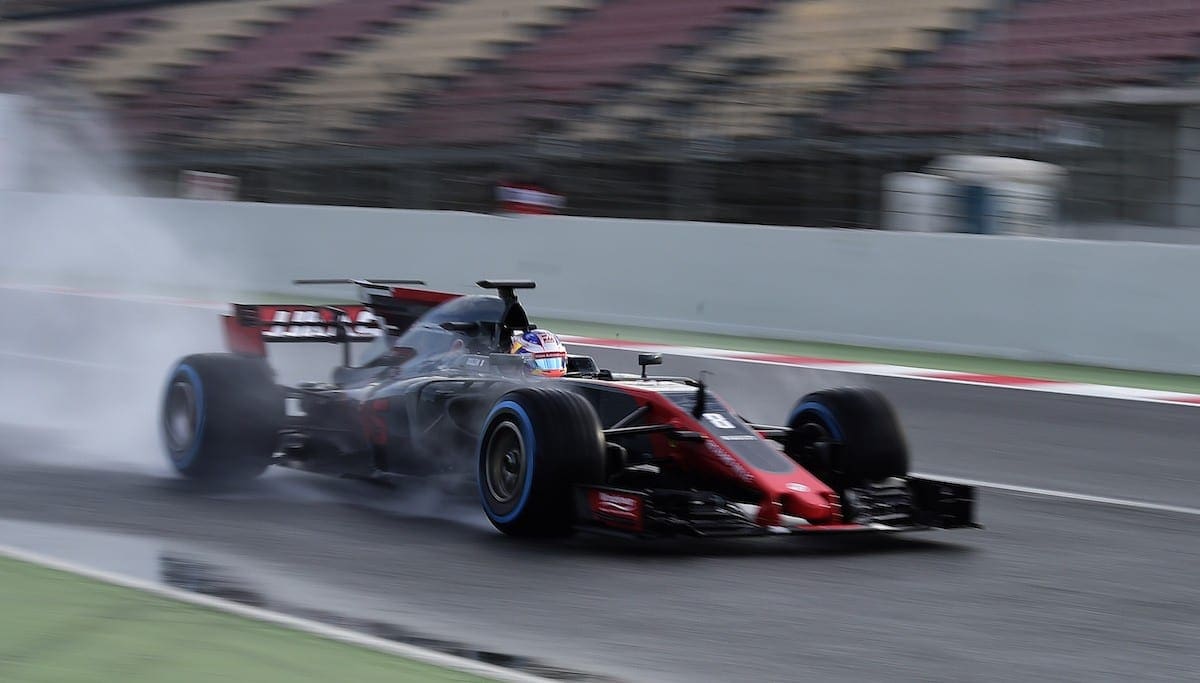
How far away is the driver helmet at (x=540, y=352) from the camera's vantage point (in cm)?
683

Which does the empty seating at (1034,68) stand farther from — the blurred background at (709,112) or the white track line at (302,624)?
the white track line at (302,624)

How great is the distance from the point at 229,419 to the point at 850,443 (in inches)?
113

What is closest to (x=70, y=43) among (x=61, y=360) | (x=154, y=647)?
(x=61, y=360)

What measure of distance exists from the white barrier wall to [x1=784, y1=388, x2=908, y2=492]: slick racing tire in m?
6.00

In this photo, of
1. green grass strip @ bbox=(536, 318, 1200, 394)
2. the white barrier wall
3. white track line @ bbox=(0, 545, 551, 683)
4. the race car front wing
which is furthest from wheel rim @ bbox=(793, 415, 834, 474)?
the white barrier wall

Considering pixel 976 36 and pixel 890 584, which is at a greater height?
pixel 976 36

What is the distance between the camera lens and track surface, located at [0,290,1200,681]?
4543 millimetres

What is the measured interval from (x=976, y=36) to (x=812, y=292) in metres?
6.23

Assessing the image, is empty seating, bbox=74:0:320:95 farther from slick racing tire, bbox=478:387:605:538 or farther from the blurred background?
slick racing tire, bbox=478:387:605:538

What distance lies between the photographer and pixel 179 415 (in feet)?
25.0

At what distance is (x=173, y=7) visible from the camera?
31000 millimetres

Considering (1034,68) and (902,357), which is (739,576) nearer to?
(902,357)

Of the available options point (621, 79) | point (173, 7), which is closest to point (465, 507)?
point (621, 79)

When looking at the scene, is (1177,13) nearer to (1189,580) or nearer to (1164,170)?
(1164,170)
